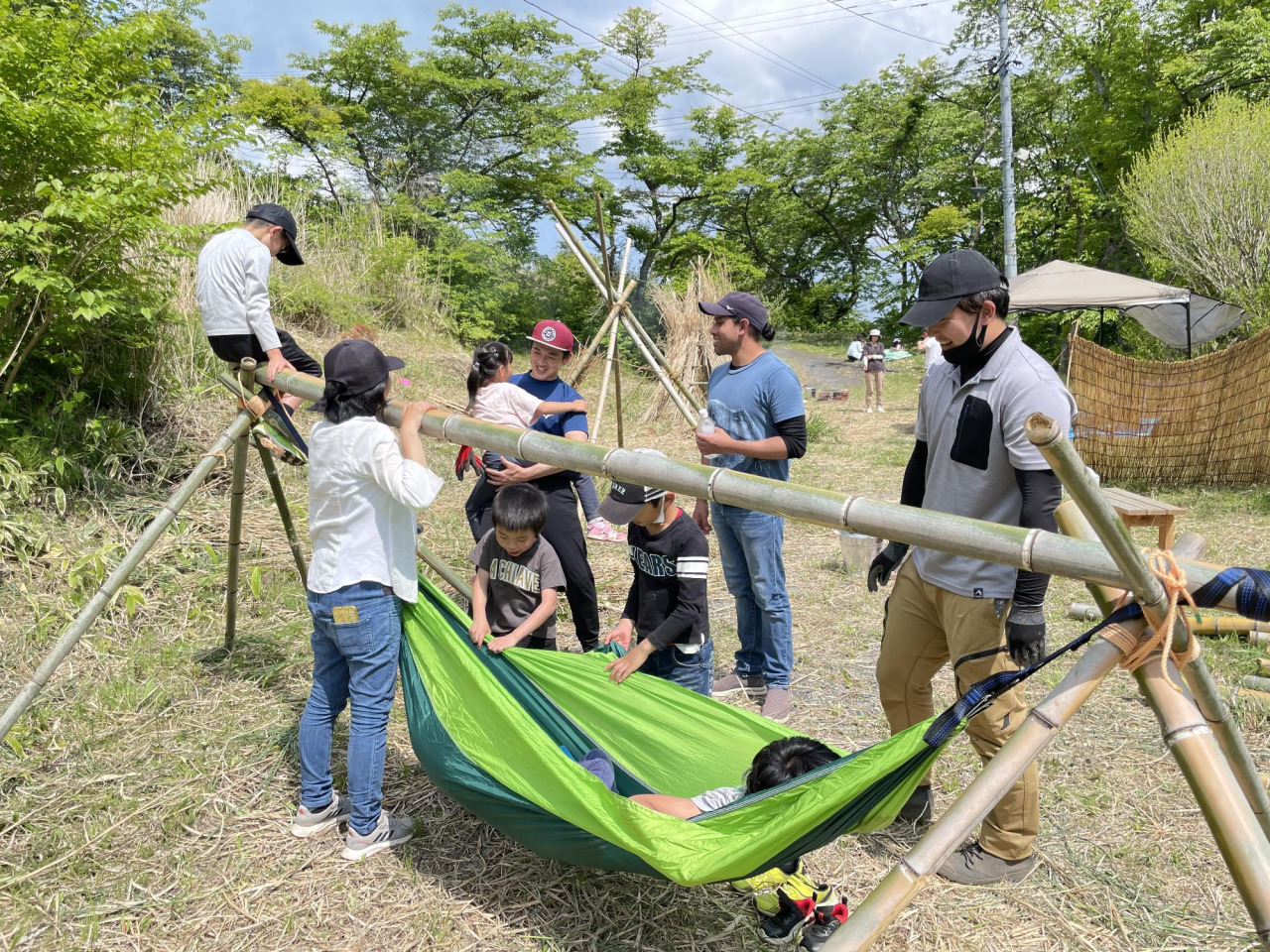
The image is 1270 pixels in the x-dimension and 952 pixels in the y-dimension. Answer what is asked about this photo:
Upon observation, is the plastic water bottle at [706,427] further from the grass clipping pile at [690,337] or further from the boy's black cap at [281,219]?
the grass clipping pile at [690,337]

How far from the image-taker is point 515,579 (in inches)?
113

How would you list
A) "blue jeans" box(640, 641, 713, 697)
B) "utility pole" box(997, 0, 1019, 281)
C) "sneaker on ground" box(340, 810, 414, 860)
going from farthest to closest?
"utility pole" box(997, 0, 1019, 281) → "blue jeans" box(640, 641, 713, 697) → "sneaker on ground" box(340, 810, 414, 860)

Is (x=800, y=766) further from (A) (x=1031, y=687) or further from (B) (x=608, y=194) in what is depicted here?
(B) (x=608, y=194)

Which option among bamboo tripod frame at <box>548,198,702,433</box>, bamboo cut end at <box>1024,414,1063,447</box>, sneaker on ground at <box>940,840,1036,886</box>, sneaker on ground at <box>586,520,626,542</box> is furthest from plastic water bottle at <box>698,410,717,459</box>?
bamboo tripod frame at <box>548,198,702,433</box>

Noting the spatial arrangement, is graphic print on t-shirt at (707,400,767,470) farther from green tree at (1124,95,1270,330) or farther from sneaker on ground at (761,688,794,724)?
green tree at (1124,95,1270,330)

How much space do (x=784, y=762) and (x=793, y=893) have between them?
33cm

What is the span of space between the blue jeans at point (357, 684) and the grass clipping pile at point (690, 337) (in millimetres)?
8669

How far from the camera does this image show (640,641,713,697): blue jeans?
9.24 feet

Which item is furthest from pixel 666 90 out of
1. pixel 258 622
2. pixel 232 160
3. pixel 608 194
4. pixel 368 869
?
pixel 368 869

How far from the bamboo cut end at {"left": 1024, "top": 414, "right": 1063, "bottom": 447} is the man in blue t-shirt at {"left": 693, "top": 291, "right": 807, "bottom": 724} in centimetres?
203

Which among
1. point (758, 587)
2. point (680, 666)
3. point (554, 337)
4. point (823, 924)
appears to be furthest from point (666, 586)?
point (554, 337)

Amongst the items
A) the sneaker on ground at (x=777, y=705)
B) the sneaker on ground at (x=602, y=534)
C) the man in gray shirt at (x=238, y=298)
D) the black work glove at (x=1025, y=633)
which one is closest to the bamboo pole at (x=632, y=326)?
the sneaker on ground at (x=602, y=534)

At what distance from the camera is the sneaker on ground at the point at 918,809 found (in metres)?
2.54

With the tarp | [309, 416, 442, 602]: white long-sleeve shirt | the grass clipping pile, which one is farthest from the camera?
the grass clipping pile
